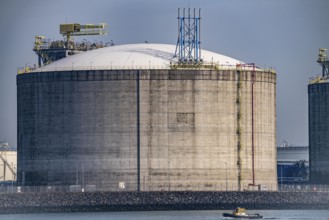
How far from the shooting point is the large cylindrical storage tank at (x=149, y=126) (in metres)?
150

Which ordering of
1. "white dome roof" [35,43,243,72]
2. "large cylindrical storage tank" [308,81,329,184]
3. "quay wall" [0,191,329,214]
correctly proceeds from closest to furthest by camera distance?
"quay wall" [0,191,329,214] → "white dome roof" [35,43,243,72] → "large cylindrical storage tank" [308,81,329,184]

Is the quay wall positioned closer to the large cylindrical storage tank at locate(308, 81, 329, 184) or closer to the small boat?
the small boat

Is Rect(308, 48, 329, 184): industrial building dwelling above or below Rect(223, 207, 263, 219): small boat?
above

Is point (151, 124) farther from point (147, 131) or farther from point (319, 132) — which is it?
point (319, 132)

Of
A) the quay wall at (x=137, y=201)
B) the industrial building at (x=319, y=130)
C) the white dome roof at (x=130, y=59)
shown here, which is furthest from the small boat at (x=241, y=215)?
the industrial building at (x=319, y=130)

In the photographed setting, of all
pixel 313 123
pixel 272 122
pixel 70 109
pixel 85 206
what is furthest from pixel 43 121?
pixel 313 123

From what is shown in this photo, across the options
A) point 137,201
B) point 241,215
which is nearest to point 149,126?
point 137,201

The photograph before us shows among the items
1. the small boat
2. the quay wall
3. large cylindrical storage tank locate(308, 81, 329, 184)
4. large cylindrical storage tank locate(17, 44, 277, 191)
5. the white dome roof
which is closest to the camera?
the small boat

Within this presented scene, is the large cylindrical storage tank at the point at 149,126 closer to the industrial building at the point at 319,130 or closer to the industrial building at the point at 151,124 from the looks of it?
the industrial building at the point at 151,124

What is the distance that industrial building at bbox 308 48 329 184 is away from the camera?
175 m

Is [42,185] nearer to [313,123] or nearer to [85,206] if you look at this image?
[85,206]

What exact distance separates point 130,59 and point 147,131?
28.1 feet

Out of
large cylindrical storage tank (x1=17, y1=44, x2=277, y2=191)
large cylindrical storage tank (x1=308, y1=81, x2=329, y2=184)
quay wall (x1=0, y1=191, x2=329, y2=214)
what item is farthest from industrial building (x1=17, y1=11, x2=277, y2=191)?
large cylindrical storage tank (x1=308, y1=81, x2=329, y2=184)

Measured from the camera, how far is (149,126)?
493ft
